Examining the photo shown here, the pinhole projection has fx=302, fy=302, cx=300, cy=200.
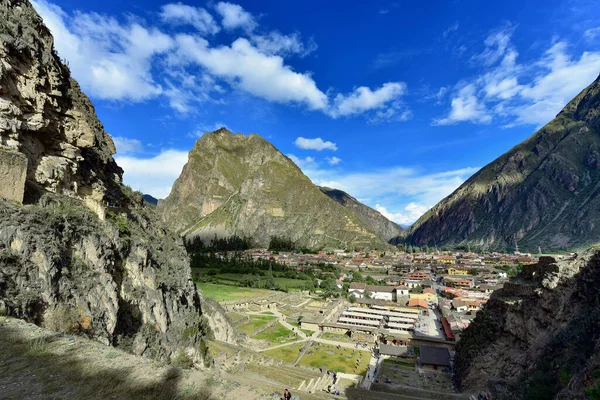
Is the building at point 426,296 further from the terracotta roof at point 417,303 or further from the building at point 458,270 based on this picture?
the building at point 458,270

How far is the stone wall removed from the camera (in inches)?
540

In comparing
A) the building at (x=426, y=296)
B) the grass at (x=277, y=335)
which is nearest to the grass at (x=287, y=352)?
the grass at (x=277, y=335)

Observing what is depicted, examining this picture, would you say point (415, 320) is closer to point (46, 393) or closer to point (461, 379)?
point (461, 379)

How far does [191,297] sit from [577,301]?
30.4 metres

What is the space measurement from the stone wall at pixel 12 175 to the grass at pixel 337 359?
32.6 meters

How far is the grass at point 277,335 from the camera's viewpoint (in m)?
44.7

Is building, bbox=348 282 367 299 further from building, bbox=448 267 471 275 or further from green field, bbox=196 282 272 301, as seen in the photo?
building, bbox=448 267 471 275

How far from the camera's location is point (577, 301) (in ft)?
69.4

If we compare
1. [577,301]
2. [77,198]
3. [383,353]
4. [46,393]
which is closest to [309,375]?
[383,353]

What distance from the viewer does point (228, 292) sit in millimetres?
69250

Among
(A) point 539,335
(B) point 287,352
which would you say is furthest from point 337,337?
(A) point 539,335

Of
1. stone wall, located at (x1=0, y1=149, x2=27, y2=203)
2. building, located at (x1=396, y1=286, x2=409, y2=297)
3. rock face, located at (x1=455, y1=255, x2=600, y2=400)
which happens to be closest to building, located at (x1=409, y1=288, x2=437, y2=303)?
building, located at (x1=396, y1=286, x2=409, y2=297)

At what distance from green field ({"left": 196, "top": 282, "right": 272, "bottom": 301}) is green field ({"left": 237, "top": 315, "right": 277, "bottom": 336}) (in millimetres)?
10580

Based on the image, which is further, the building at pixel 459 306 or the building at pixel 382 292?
the building at pixel 382 292
